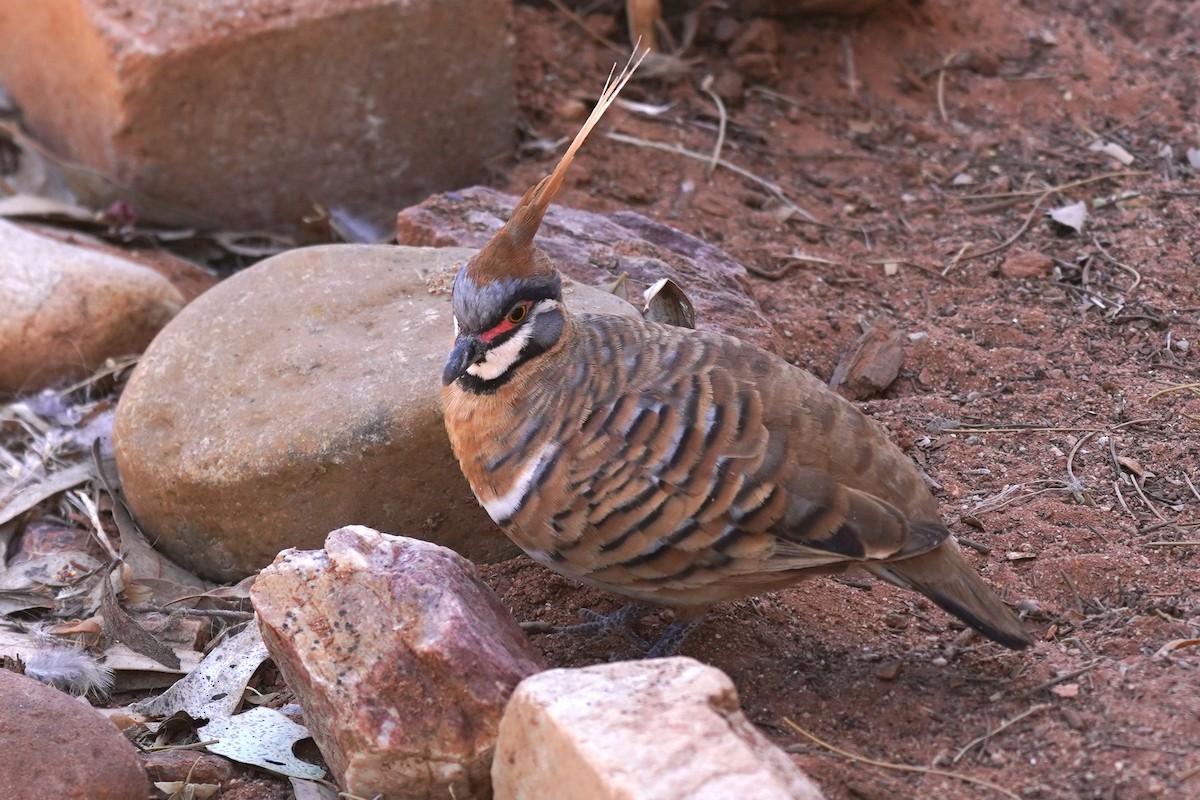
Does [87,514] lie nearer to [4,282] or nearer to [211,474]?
[211,474]

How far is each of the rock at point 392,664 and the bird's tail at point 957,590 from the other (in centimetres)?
91

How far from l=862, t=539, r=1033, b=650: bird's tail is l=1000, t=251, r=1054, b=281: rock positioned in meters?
2.26

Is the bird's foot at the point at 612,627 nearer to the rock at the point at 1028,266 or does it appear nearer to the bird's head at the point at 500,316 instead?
the bird's head at the point at 500,316

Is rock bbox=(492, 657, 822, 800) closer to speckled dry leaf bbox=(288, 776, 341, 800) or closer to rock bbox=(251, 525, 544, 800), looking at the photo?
rock bbox=(251, 525, 544, 800)

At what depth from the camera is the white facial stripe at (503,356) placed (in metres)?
3.32

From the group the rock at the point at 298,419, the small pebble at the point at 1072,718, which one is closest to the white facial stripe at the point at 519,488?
the rock at the point at 298,419

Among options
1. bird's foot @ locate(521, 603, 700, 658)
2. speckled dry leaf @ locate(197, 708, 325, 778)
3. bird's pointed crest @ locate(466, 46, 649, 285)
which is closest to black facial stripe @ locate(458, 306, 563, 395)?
bird's pointed crest @ locate(466, 46, 649, 285)

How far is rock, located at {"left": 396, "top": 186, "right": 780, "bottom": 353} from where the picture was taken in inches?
180

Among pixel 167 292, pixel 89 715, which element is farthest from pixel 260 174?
pixel 89 715

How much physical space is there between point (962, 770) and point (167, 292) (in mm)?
3749

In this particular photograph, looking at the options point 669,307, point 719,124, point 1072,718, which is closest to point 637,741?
point 1072,718

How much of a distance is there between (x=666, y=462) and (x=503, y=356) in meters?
0.52

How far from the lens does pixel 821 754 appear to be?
2912 millimetres

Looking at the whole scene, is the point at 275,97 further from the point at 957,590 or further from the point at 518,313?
the point at 957,590
